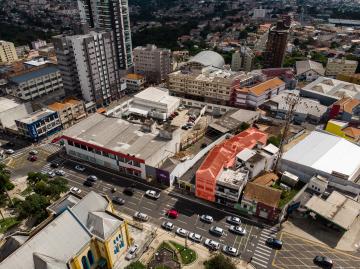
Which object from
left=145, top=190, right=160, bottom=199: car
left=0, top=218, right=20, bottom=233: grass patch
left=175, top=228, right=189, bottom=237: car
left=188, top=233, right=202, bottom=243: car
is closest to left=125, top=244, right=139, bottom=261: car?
left=175, top=228, right=189, bottom=237: car

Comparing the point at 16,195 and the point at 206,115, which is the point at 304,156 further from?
the point at 16,195

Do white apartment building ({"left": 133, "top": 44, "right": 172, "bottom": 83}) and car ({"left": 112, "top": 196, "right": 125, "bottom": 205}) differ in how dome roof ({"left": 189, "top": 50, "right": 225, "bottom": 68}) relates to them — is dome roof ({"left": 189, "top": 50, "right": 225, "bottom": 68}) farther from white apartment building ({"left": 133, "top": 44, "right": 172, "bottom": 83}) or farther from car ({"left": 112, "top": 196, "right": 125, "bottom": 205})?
car ({"left": 112, "top": 196, "right": 125, "bottom": 205})

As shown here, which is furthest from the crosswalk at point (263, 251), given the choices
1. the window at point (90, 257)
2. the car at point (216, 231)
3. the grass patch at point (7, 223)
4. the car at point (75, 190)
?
the grass patch at point (7, 223)

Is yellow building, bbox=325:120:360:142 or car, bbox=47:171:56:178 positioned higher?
yellow building, bbox=325:120:360:142

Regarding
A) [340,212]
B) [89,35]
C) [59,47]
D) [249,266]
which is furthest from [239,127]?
[59,47]

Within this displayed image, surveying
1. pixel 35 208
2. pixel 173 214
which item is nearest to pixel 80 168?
pixel 35 208

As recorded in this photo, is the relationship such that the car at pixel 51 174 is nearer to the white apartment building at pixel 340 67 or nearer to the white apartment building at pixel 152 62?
the white apartment building at pixel 152 62
